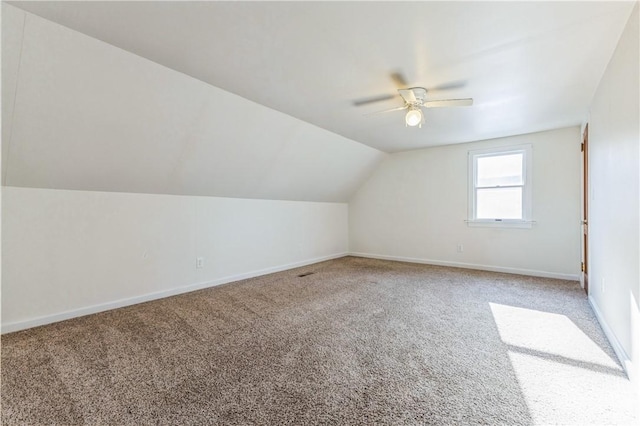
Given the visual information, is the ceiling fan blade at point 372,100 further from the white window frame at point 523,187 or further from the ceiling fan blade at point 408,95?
the white window frame at point 523,187

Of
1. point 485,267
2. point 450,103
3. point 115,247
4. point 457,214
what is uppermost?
point 450,103

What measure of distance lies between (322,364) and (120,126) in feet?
8.78

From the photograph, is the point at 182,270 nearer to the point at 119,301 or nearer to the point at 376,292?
the point at 119,301

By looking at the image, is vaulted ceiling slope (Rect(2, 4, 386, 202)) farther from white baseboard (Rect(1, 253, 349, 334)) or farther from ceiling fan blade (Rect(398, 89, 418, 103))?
ceiling fan blade (Rect(398, 89, 418, 103))

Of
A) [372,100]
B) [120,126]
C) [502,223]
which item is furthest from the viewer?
[502,223]

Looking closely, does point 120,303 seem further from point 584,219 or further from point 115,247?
point 584,219

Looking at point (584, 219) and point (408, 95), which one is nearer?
point (408, 95)

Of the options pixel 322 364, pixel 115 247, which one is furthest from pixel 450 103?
pixel 115 247

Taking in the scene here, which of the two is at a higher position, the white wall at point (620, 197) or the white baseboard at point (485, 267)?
the white wall at point (620, 197)

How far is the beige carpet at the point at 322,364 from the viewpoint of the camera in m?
1.54

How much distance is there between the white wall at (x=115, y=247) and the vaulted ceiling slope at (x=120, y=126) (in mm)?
188

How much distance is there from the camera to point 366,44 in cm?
211

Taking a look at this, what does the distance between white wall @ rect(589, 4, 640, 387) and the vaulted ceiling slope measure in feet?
9.74

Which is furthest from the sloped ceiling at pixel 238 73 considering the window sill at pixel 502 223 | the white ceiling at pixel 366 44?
the window sill at pixel 502 223
